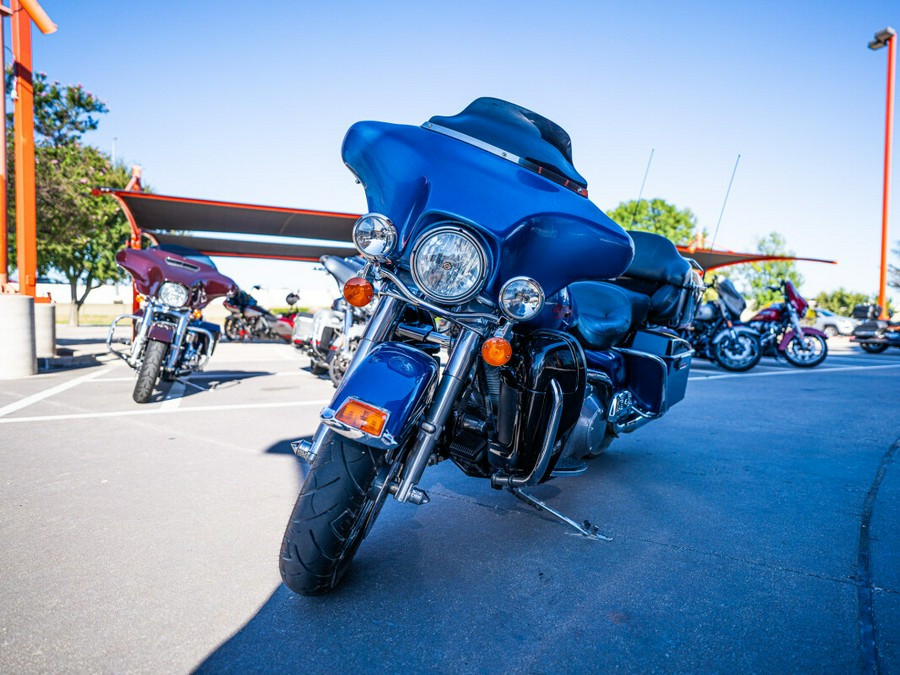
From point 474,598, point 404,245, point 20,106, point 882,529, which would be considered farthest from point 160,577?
point 20,106

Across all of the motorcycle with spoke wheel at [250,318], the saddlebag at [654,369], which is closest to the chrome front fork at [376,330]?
the saddlebag at [654,369]

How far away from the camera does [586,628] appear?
6.37ft

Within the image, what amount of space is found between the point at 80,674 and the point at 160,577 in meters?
0.57

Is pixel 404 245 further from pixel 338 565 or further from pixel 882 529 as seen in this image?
pixel 882 529

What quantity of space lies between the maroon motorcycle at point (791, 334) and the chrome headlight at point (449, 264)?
10856mm

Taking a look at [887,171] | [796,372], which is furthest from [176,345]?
[887,171]

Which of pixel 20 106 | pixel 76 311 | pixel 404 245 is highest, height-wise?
pixel 20 106

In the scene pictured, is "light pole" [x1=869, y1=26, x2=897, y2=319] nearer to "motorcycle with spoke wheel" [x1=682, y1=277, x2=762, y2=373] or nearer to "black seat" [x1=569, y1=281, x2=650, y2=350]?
"motorcycle with spoke wheel" [x1=682, y1=277, x2=762, y2=373]

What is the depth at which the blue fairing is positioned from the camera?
2.08 meters

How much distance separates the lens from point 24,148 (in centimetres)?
830

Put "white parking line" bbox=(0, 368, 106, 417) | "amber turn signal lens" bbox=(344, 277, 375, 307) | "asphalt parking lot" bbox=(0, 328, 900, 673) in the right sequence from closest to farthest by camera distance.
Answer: "asphalt parking lot" bbox=(0, 328, 900, 673), "amber turn signal lens" bbox=(344, 277, 375, 307), "white parking line" bbox=(0, 368, 106, 417)

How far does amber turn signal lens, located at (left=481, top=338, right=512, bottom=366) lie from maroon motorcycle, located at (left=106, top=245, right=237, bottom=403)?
4394 millimetres

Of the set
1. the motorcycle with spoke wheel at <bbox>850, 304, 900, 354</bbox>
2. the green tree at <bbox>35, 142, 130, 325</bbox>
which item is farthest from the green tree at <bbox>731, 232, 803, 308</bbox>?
the green tree at <bbox>35, 142, 130, 325</bbox>

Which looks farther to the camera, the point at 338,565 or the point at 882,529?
the point at 882,529
